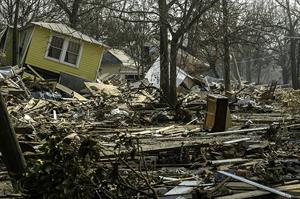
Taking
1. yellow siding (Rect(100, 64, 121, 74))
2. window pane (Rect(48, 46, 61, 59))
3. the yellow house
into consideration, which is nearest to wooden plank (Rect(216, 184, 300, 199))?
the yellow house

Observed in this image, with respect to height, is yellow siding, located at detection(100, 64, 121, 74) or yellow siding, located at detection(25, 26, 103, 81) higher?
yellow siding, located at detection(25, 26, 103, 81)

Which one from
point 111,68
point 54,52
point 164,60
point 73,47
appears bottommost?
point 111,68

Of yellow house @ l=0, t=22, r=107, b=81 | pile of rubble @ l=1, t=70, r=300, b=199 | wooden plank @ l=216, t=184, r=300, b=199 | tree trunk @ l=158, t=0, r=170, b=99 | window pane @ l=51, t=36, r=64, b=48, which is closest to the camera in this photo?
pile of rubble @ l=1, t=70, r=300, b=199

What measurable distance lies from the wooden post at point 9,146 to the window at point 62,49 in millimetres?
26359

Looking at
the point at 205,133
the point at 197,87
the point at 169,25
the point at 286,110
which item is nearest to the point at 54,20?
the point at 197,87

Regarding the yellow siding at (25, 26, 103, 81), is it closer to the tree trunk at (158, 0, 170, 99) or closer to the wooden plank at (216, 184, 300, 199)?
the tree trunk at (158, 0, 170, 99)

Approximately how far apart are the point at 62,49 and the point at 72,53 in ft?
3.13

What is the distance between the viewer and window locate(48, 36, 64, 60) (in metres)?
31.7

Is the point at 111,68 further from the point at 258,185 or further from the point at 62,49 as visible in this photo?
the point at 258,185

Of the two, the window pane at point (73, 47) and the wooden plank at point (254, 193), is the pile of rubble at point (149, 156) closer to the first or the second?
the wooden plank at point (254, 193)

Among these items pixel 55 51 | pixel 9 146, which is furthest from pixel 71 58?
pixel 9 146

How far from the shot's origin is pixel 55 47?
32.0 meters

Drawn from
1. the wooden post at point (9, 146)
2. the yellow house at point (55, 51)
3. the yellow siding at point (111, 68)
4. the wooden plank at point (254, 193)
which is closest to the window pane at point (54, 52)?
the yellow house at point (55, 51)

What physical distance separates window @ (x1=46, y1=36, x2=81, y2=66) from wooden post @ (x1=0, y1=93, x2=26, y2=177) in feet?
86.5
